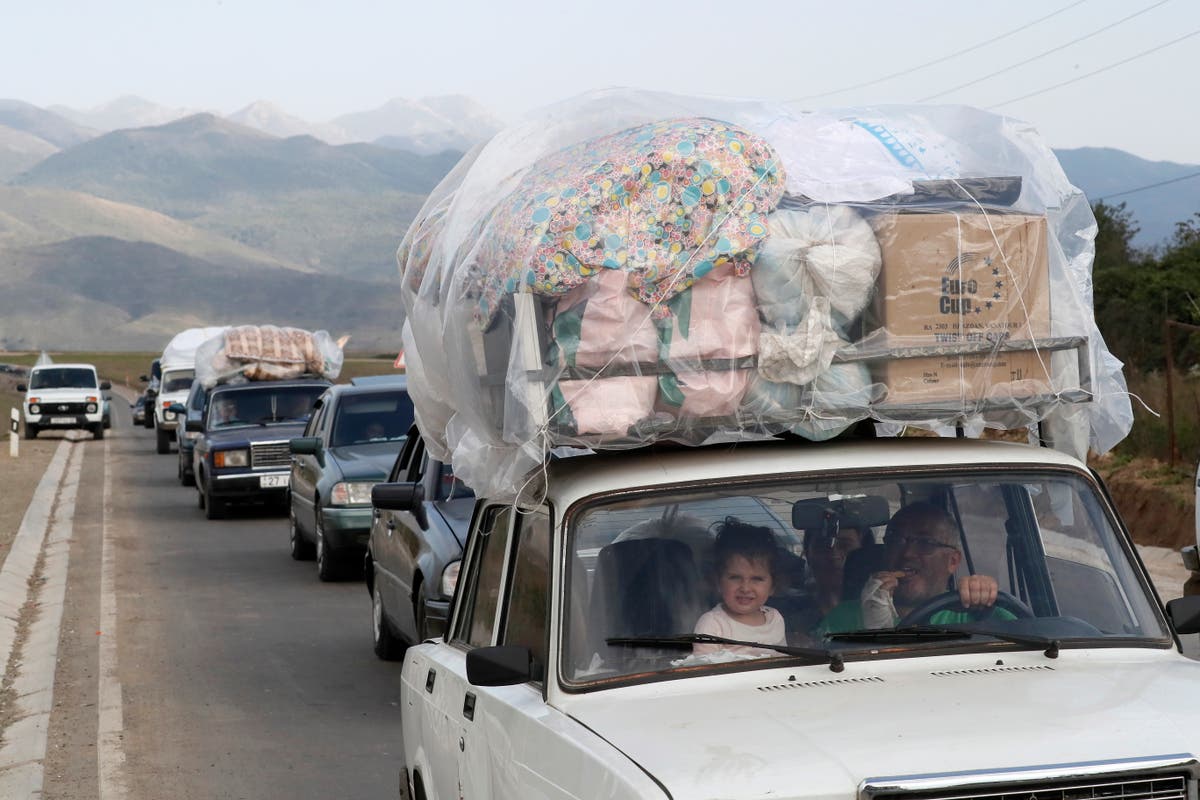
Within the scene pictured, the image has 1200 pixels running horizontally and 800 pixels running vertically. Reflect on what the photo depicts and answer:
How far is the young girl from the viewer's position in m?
4.34

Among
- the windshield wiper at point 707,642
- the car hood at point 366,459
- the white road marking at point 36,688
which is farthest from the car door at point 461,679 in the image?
the car hood at point 366,459

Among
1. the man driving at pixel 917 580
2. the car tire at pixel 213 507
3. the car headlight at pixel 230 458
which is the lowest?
the car tire at pixel 213 507

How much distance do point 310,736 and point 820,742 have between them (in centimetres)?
590

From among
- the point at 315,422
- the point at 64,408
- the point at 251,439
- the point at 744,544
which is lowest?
the point at 64,408

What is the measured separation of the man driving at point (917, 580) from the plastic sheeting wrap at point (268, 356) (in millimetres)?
20753

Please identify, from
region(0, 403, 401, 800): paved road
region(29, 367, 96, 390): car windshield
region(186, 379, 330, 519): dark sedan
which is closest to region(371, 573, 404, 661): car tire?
region(0, 403, 401, 800): paved road

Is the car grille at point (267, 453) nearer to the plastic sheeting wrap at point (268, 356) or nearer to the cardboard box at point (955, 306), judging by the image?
the plastic sheeting wrap at point (268, 356)

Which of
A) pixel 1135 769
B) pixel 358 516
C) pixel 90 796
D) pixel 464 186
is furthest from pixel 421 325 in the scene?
pixel 358 516

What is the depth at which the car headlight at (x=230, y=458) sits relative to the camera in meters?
21.2

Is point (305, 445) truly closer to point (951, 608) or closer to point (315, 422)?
point (315, 422)

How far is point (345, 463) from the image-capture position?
15273 millimetres

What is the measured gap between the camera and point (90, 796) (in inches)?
308

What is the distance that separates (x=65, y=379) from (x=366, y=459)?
1271 inches

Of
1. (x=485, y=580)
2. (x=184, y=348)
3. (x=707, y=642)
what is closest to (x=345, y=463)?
(x=485, y=580)
